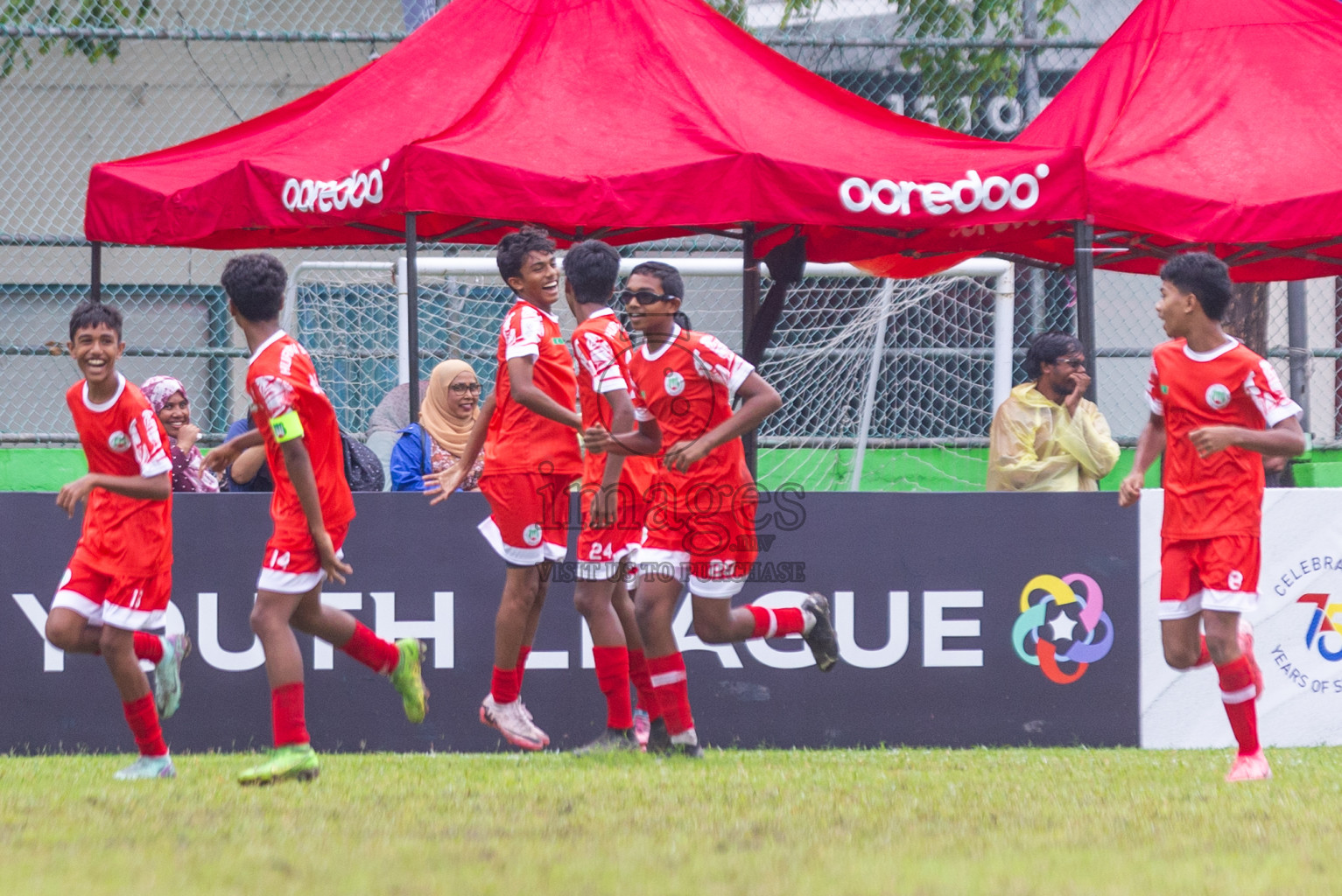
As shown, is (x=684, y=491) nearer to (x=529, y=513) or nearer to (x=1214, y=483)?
(x=529, y=513)

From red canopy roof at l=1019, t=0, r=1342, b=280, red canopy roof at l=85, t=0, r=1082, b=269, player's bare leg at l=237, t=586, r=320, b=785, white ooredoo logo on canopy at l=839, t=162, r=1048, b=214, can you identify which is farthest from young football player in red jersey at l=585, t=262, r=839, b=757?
red canopy roof at l=1019, t=0, r=1342, b=280

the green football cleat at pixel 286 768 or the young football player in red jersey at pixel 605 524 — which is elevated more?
the young football player in red jersey at pixel 605 524

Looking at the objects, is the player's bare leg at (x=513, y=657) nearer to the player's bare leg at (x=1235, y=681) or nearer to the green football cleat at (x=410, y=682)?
the green football cleat at (x=410, y=682)

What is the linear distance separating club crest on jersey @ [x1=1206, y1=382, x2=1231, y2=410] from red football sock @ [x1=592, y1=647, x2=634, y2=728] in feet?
7.97

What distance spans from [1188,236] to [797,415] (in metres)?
3.61

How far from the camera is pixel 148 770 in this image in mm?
5352

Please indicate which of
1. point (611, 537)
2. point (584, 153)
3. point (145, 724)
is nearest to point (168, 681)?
point (145, 724)

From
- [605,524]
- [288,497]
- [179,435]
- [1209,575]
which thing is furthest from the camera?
[179,435]

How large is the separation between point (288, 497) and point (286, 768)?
2.98 ft

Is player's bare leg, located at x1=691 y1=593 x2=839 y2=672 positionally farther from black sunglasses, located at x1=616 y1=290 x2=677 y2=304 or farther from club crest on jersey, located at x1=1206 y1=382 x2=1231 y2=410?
club crest on jersey, located at x1=1206 y1=382 x2=1231 y2=410

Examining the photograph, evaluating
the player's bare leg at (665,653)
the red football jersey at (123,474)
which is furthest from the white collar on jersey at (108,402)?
the player's bare leg at (665,653)

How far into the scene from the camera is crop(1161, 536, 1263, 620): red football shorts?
544 cm

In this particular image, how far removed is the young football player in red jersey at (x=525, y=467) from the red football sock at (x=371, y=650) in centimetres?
54

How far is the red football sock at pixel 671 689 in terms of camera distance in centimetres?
563
